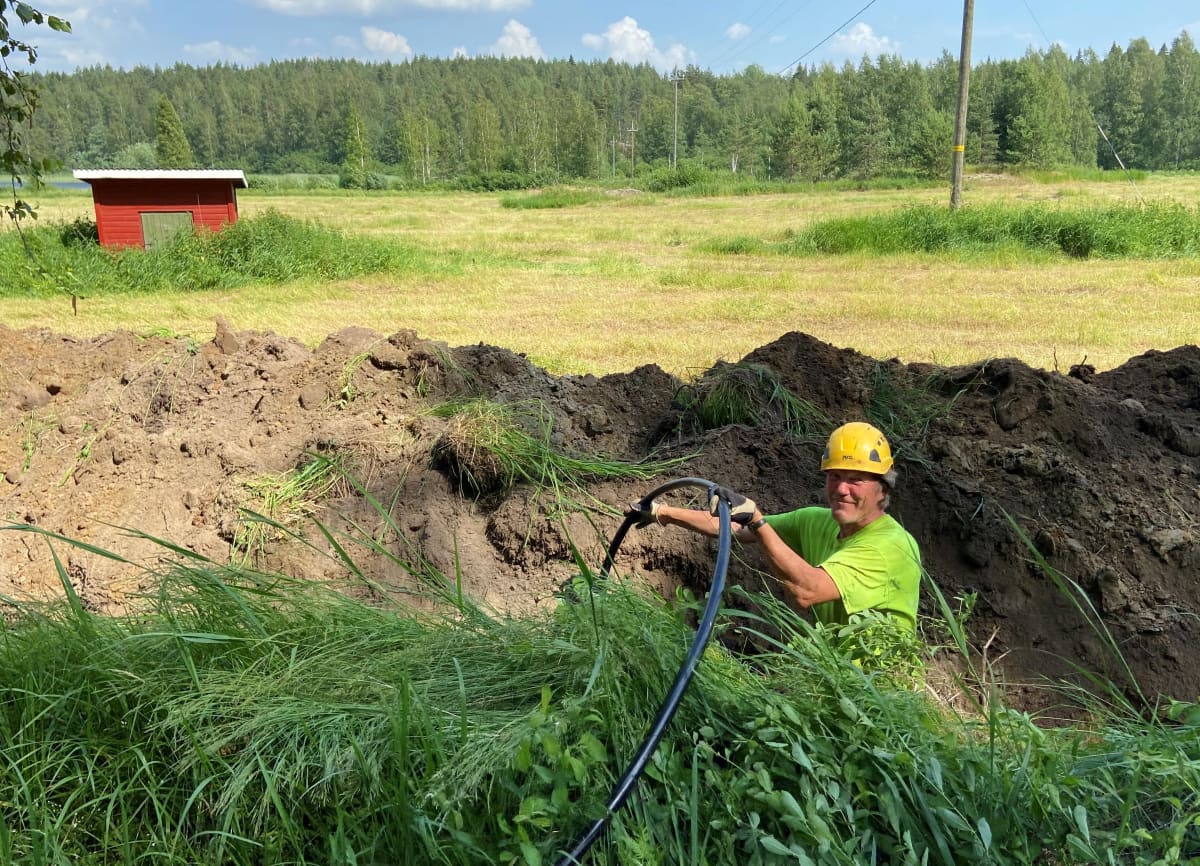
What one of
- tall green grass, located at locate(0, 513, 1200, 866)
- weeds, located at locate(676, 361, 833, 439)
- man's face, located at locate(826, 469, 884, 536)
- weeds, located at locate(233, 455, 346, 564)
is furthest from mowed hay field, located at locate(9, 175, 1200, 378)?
tall green grass, located at locate(0, 513, 1200, 866)

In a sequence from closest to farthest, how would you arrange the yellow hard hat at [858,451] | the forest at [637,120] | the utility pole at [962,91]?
the yellow hard hat at [858,451] → the utility pole at [962,91] → the forest at [637,120]

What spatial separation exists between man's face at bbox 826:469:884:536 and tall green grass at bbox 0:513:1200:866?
579 mm

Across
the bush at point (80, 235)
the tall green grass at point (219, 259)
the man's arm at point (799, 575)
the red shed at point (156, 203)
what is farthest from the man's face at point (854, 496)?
the bush at point (80, 235)

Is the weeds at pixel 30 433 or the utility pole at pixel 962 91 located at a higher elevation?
the utility pole at pixel 962 91

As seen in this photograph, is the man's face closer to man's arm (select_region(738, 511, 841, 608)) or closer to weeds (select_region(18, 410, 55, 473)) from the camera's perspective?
man's arm (select_region(738, 511, 841, 608))

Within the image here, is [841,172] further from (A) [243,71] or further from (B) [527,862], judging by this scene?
(A) [243,71]

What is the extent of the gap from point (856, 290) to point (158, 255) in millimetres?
10888

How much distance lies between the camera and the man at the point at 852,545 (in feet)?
9.18

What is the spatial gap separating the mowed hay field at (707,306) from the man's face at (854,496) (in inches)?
160

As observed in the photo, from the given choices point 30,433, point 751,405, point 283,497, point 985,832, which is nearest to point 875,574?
point 985,832

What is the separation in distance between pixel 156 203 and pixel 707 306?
1012 centimetres

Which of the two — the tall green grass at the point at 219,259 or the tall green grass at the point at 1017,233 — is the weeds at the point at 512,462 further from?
the tall green grass at the point at 1017,233

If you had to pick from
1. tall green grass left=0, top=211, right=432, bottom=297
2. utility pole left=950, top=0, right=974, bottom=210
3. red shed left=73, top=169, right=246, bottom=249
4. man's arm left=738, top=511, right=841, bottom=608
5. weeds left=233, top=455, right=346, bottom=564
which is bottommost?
weeds left=233, top=455, right=346, bottom=564

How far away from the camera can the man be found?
2797 millimetres
